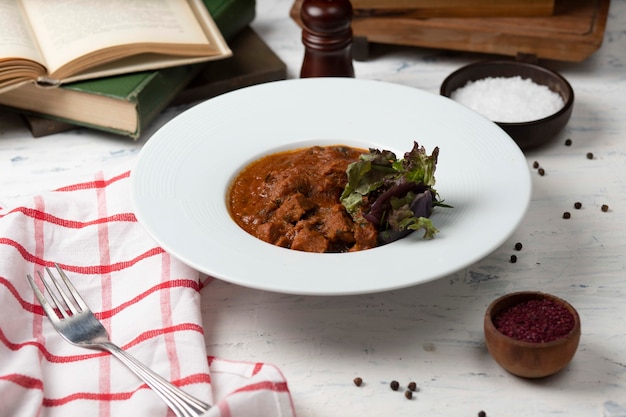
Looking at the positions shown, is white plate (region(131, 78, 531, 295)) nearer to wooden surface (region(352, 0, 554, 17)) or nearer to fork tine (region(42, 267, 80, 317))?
fork tine (region(42, 267, 80, 317))

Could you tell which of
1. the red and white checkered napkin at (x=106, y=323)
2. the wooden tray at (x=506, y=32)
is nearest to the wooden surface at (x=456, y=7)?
the wooden tray at (x=506, y=32)

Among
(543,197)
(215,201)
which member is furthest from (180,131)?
(543,197)

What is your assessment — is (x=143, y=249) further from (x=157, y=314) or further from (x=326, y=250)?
(x=326, y=250)

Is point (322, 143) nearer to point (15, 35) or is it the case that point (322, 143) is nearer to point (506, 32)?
point (506, 32)

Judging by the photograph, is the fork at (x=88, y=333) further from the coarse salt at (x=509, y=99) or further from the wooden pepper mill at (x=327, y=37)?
the coarse salt at (x=509, y=99)

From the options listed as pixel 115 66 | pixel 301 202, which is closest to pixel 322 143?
pixel 301 202

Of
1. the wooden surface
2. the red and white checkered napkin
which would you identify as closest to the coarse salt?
the wooden surface
